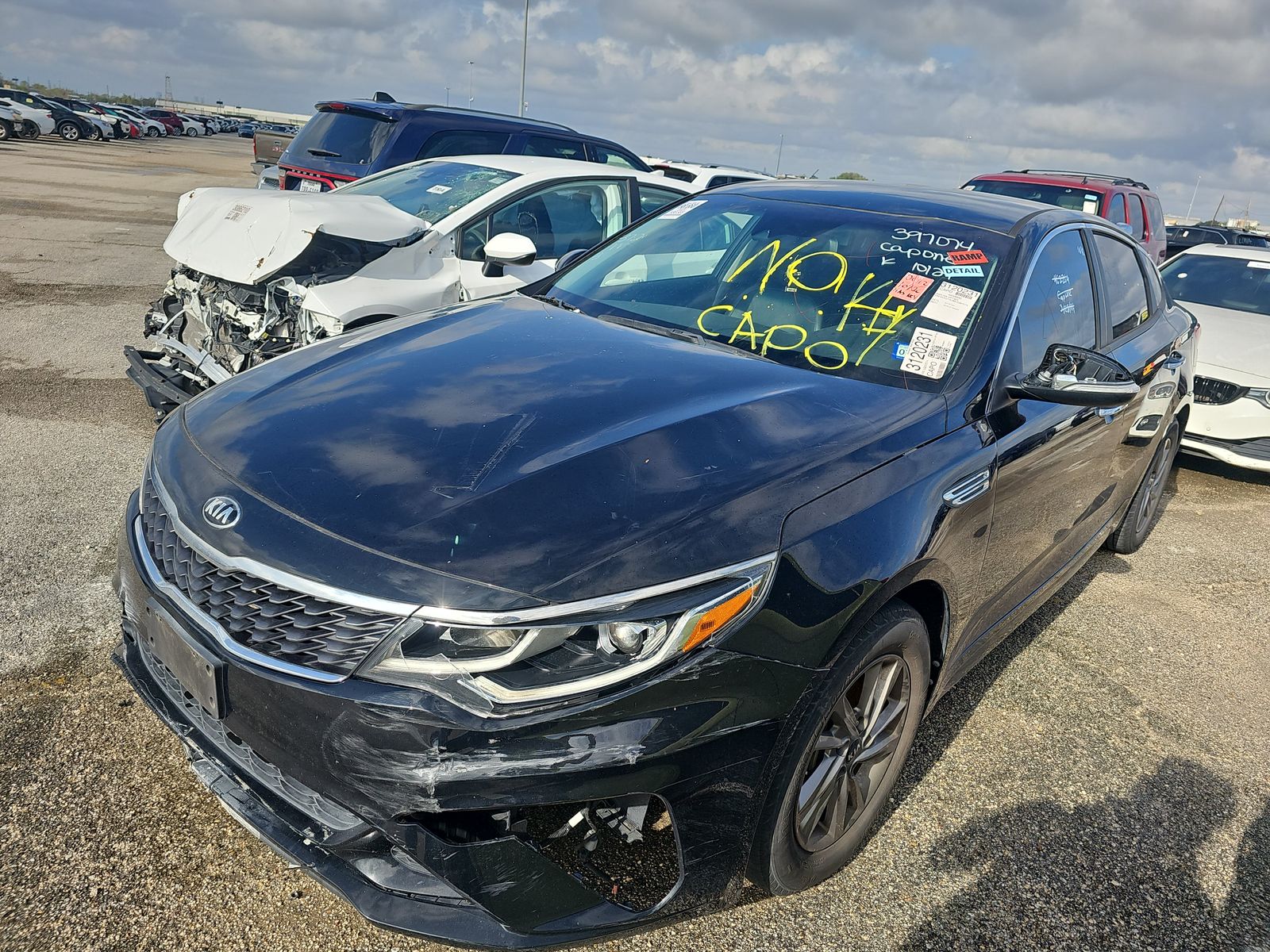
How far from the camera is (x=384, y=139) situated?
8.27m

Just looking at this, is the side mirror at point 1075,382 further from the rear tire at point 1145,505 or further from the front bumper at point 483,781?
the rear tire at point 1145,505

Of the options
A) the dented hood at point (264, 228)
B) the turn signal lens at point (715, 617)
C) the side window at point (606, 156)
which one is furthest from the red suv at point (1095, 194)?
the turn signal lens at point (715, 617)

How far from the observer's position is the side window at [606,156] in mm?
9656

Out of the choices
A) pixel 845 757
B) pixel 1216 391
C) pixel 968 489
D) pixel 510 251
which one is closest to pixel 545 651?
pixel 845 757

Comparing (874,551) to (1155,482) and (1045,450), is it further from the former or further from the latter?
(1155,482)

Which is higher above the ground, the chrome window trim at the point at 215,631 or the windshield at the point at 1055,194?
the windshield at the point at 1055,194

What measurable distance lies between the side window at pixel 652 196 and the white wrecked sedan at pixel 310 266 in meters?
1.02

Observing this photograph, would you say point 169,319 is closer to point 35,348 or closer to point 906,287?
point 35,348

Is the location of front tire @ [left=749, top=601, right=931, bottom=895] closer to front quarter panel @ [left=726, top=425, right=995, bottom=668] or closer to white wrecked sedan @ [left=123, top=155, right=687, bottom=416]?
front quarter panel @ [left=726, top=425, right=995, bottom=668]

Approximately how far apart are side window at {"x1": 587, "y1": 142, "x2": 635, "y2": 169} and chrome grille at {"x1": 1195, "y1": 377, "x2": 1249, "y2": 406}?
5.62m

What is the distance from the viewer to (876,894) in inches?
95.8

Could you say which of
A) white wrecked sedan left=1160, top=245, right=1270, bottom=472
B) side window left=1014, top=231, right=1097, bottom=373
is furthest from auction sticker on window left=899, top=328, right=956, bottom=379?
white wrecked sedan left=1160, top=245, right=1270, bottom=472

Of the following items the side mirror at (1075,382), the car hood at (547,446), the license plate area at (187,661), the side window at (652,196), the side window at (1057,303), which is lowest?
the license plate area at (187,661)

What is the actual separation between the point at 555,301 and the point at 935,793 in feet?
6.81
